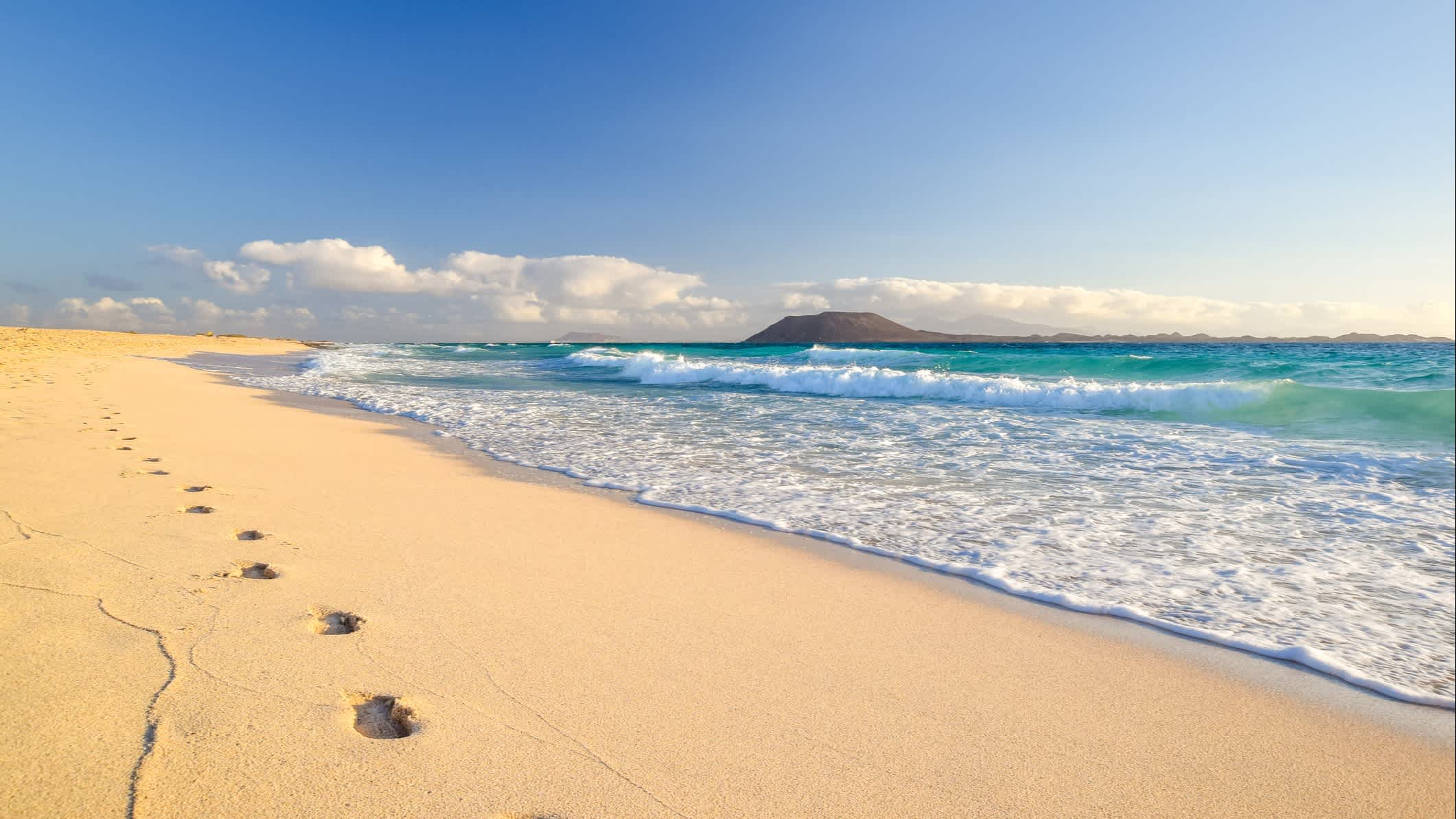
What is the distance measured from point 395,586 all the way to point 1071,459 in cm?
631

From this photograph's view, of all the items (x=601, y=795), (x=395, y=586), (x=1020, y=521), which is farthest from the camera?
(x=1020, y=521)

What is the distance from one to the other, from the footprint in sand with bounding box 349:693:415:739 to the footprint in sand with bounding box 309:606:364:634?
56 centimetres

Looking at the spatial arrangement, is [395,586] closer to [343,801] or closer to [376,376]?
[343,801]

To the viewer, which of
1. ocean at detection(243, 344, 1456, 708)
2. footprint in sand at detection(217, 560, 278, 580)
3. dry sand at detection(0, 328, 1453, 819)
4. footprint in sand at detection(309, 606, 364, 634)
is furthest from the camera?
ocean at detection(243, 344, 1456, 708)

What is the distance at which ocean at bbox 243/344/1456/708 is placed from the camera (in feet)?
10.2

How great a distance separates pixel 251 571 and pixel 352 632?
0.96 metres

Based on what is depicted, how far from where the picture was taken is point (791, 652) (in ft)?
8.17

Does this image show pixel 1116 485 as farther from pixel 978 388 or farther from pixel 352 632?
pixel 978 388

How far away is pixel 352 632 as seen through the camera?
96.0 inches

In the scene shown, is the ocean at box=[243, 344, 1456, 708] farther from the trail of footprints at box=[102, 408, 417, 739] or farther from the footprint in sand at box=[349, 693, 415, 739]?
the footprint in sand at box=[349, 693, 415, 739]

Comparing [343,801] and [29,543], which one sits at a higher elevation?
[29,543]

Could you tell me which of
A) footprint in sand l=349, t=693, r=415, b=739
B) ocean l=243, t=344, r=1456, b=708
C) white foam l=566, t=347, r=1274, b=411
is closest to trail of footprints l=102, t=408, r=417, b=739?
footprint in sand l=349, t=693, r=415, b=739

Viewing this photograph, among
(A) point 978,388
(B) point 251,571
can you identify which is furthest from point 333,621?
(A) point 978,388

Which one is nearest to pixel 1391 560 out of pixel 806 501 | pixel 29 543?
pixel 806 501
